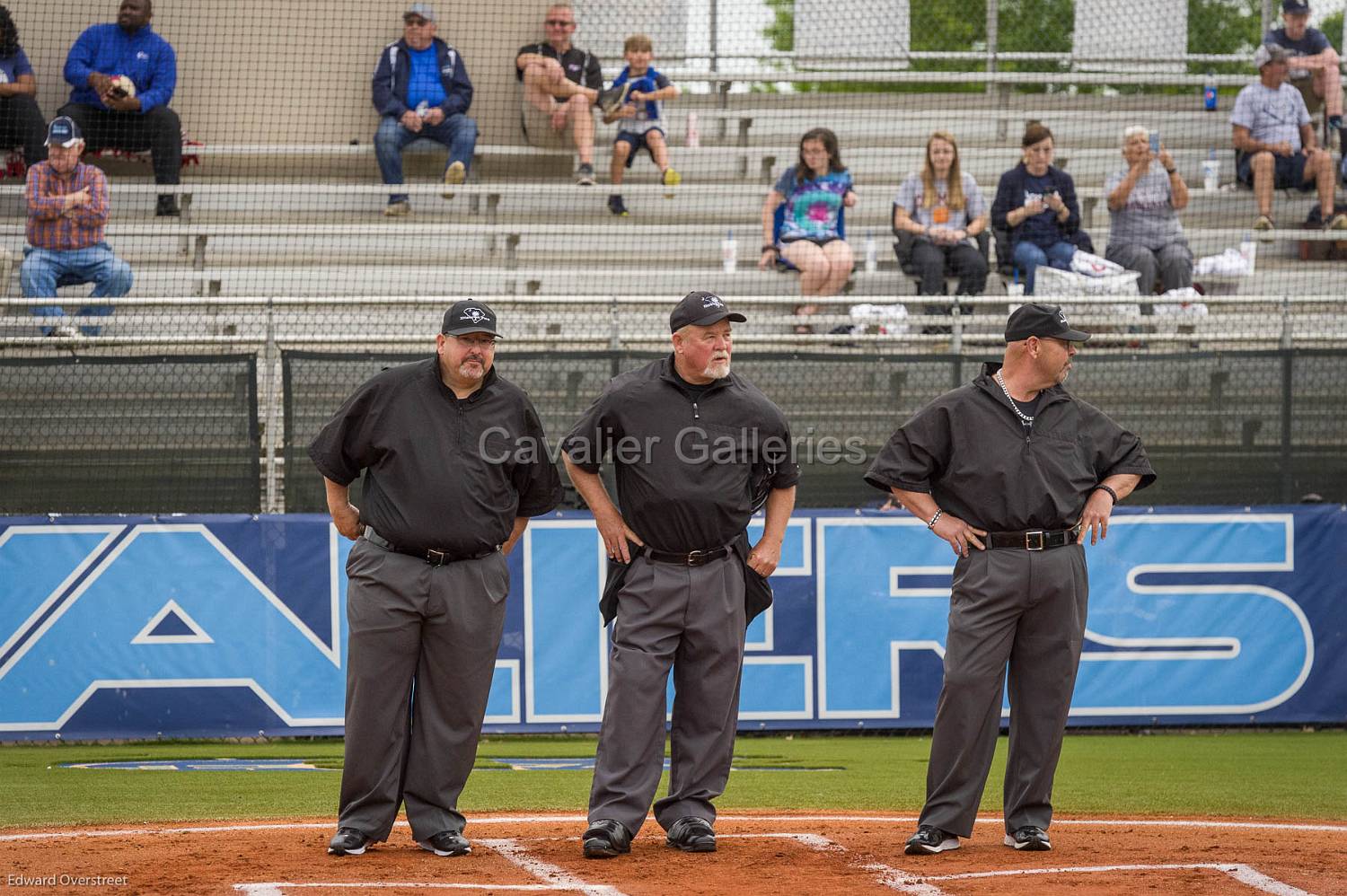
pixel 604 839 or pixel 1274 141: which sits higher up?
pixel 1274 141

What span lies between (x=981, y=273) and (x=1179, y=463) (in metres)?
2.60

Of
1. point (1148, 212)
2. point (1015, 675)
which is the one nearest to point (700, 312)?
point (1015, 675)

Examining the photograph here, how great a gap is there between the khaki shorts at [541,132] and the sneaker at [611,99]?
39cm

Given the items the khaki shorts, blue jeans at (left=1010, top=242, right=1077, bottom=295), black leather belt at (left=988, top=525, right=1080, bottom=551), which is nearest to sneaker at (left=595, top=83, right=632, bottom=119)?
the khaki shorts

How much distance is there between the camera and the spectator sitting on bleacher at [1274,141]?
579 inches

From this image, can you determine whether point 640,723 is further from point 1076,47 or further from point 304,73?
point 1076,47

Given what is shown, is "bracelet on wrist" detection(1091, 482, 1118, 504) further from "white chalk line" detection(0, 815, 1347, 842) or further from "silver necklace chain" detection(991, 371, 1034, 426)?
"white chalk line" detection(0, 815, 1347, 842)

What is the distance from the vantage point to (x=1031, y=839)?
592 centimetres

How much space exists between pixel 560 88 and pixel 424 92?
131 cm

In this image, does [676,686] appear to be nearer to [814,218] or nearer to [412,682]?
[412,682]

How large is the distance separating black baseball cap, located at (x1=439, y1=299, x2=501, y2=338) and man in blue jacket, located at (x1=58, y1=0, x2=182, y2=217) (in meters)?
8.92

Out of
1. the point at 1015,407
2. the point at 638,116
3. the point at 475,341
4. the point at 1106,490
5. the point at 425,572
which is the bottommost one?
the point at 425,572

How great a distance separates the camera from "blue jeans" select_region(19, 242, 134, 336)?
1177 centimetres

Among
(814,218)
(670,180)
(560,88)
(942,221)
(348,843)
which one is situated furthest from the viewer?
(560,88)
